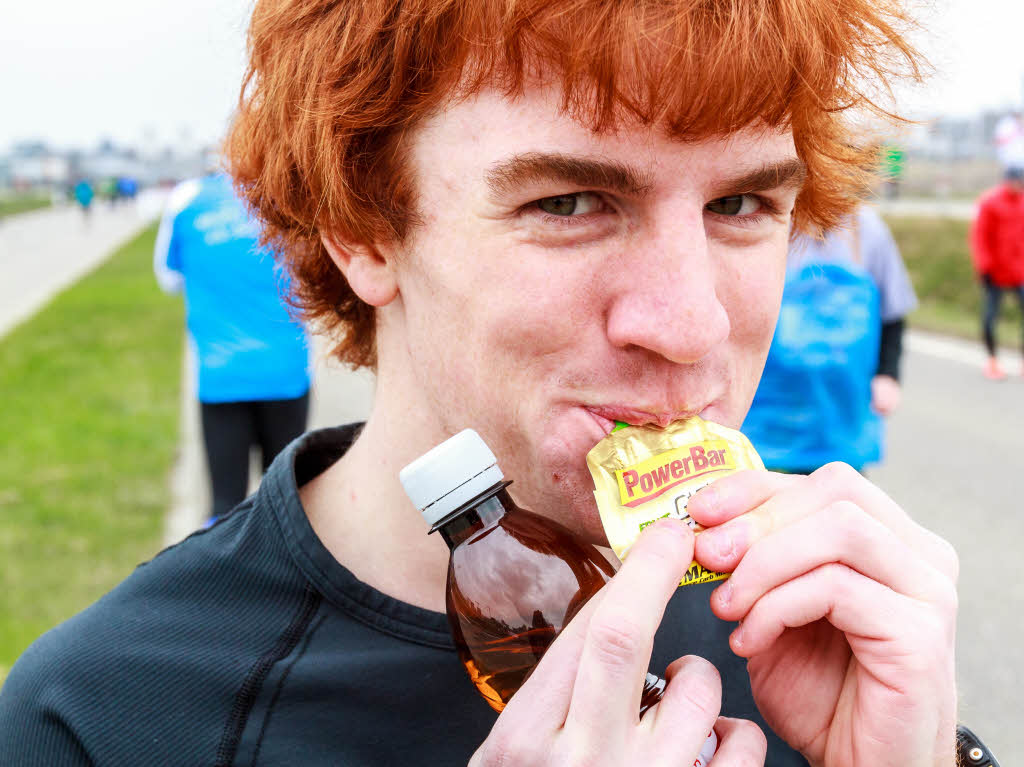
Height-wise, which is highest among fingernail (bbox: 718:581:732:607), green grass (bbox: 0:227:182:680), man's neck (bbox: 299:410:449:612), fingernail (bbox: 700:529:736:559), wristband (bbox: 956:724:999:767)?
fingernail (bbox: 700:529:736:559)

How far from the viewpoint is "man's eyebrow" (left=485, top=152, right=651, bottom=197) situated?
4.79 feet

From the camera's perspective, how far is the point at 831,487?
1.38 metres

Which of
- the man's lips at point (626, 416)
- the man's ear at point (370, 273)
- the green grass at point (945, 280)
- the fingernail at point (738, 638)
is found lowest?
the green grass at point (945, 280)

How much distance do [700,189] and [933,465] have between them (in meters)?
7.43

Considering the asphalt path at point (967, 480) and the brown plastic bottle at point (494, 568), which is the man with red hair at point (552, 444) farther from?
the asphalt path at point (967, 480)

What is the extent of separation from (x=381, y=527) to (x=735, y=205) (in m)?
0.83

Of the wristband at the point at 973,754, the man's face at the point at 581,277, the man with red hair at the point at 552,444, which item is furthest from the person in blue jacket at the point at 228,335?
the wristband at the point at 973,754

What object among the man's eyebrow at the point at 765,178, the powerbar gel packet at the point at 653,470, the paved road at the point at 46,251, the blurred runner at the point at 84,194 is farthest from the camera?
the blurred runner at the point at 84,194

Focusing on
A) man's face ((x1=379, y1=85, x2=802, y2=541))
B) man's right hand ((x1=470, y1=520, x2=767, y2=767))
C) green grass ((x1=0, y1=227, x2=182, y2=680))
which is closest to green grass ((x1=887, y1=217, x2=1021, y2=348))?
green grass ((x1=0, y1=227, x2=182, y2=680))

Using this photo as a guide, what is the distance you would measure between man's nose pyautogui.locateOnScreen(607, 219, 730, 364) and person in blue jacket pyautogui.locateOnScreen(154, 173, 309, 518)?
164 inches

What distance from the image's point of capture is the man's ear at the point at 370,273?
1.80 m

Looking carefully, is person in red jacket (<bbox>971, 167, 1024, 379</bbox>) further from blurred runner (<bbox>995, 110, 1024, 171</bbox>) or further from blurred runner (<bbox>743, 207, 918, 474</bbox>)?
blurred runner (<bbox>743, 207, 918, 474</bbox>)

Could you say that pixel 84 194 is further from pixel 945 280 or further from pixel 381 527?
pixel 381 527

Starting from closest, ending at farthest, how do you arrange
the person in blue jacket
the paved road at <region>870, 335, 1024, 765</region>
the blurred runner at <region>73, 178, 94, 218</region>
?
the paved road at <region>870, 335, 1024, 765</region> < the person in blue jacket < the blurred runner at <region>73, 178, 94, 218</region>
